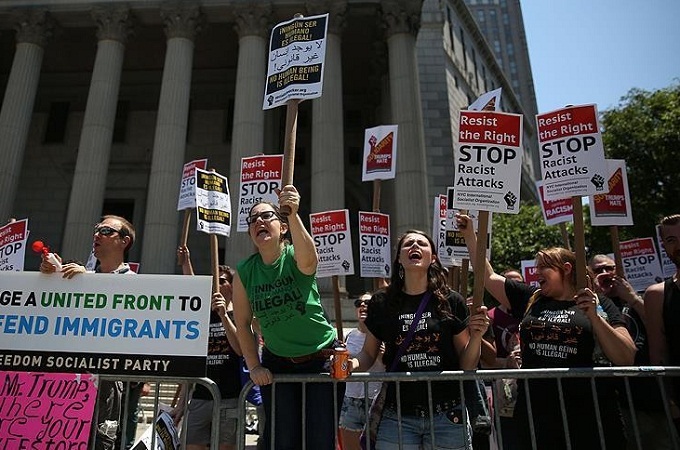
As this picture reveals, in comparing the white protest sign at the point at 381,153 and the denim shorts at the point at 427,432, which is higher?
the white protest sign at the point at 381,153

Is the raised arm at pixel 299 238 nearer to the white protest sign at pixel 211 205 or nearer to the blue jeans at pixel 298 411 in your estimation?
the blue jeans at pixel 298 411

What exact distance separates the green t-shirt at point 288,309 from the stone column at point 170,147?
15.3 metres

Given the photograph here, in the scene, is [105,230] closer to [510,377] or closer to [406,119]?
[510,377]

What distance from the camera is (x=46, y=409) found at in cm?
356

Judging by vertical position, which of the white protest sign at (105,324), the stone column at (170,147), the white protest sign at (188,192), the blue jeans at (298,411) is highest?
the stone column at (170,147)

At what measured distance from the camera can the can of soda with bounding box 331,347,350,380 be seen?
3.43m

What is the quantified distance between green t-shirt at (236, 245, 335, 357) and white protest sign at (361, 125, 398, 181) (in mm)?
6159

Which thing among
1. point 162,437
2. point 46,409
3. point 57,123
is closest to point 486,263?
point 162,437

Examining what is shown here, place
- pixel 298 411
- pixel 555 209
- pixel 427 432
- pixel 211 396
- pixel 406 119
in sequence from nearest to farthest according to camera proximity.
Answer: pixel 427 432
pixel 298 411
pixel 211 396
pixel 555 209
pixel 406 119

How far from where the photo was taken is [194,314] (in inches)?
150

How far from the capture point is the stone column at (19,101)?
63.9 feet

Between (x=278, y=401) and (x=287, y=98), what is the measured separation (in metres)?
2.93

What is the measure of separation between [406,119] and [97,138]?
39.8 feet

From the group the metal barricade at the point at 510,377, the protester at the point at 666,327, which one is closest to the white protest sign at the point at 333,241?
the metal barricade at the point at 510,377
